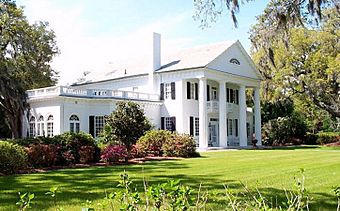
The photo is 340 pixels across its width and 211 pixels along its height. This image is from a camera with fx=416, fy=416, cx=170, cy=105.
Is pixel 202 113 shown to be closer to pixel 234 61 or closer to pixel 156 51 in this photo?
pixel 234 61

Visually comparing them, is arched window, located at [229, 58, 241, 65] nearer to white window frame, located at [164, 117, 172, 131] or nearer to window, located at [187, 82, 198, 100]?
window, located at [187, 82, 198, 100]

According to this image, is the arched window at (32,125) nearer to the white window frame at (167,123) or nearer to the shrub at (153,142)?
the white window frame at (167,123)

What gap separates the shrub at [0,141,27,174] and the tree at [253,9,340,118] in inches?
993

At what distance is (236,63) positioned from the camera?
3800cm

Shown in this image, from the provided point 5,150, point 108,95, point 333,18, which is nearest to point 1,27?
point 108,95

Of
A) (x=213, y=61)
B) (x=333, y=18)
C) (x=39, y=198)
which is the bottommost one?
(x=39, y=198)

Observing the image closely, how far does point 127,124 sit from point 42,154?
26.8 feet

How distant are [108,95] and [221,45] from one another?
11.6 meters

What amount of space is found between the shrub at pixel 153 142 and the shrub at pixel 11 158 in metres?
8.29

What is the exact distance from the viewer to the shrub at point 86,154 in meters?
18.5

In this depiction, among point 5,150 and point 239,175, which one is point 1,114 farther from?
point 239,175

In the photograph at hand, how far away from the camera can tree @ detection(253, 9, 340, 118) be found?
36.4 meters

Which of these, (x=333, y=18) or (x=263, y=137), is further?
(x=263, y=137)

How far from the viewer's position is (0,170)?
14.7m
